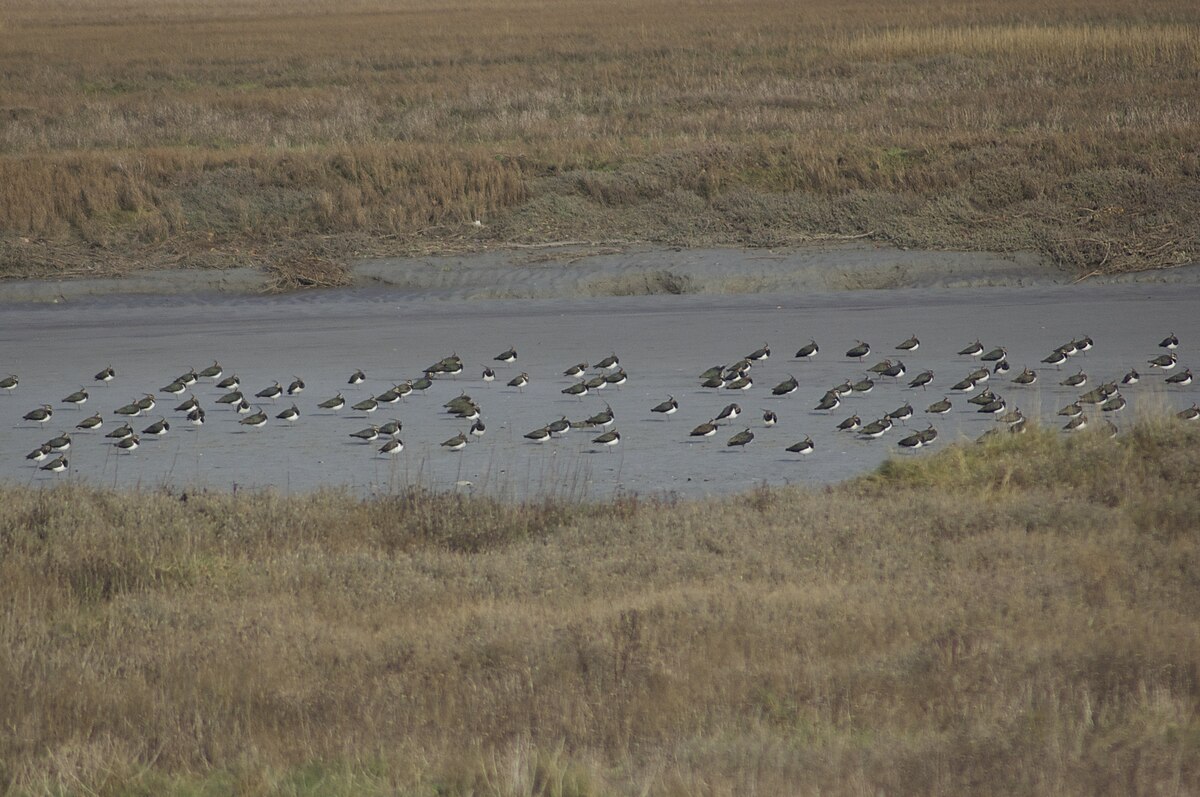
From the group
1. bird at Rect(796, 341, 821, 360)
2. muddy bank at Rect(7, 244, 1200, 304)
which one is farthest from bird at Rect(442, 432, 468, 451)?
muddy bank at Rect(7, 244, 1200, 304)

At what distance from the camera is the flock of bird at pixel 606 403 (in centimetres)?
1500

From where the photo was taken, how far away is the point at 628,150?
30.3 meters

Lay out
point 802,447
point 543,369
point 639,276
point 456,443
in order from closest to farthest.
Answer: point 802,447, point 456,443, point 543,369, point 639,276

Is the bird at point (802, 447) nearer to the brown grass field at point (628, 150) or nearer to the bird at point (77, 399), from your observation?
the bird at point (77, 399)

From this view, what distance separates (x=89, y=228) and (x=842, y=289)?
14205mm

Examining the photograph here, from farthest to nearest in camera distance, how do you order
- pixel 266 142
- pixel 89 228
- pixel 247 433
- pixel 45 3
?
1. pixel 45 3
2. pixel 266 142
3. pixel 89 228
4. pixel 247 433

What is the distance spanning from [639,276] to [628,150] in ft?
20.2

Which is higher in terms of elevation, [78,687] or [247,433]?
[78,687]

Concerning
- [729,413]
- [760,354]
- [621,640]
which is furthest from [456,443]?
[621,640]

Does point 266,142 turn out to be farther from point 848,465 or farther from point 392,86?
point 848,465

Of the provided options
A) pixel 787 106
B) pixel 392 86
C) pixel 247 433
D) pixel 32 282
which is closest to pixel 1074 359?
pixel 247 433

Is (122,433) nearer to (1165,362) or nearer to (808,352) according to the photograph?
(808,352)

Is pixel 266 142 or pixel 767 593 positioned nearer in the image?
pixel 767 593

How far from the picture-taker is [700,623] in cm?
848
